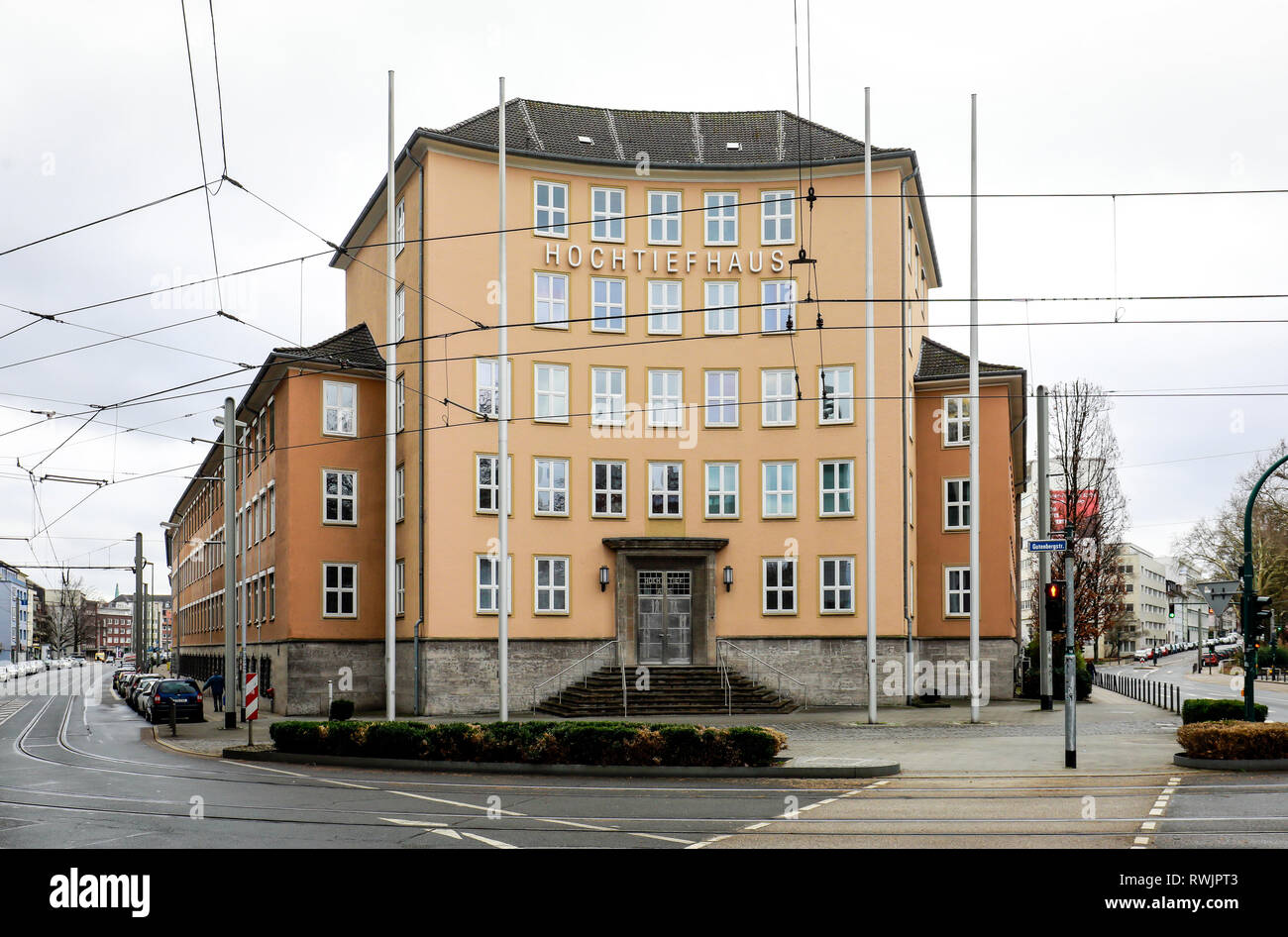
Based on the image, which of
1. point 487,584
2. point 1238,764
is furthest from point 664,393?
point 1238,764

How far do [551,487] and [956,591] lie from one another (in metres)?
14.3

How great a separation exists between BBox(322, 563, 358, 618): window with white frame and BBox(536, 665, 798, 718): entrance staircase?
7.88m

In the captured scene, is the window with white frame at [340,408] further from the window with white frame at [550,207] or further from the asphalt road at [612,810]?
the asphalt road at [612,810]

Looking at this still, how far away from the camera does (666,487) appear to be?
40719mm

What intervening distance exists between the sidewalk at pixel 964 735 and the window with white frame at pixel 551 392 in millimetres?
9340

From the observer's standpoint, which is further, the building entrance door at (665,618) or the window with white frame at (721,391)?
the window with white frame at (721,391)

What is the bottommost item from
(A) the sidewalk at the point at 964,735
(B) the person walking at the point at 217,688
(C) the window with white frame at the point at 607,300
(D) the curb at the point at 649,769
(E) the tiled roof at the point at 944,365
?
(B) the person walking at the point at 217,688

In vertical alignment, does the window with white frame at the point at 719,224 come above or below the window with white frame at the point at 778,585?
above

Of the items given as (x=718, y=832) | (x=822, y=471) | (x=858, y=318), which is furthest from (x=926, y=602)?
(x=718, y=832)

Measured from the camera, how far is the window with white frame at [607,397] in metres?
40.1

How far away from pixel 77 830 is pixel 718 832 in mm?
7558

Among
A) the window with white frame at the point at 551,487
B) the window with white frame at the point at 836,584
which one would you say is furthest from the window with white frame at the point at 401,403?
the window with white frame at the point at 836,584

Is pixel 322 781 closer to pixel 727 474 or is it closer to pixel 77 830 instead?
pixel 77 830

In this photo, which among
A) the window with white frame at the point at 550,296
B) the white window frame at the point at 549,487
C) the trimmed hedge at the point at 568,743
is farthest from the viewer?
the window with white frame at the point at 550,296
